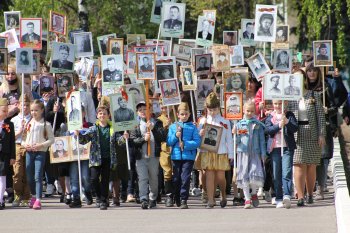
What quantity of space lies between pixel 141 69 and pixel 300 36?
2413 centimetres

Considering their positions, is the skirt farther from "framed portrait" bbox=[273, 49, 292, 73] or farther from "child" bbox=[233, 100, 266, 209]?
"framed portrait" bbox=[273, 49, 292, 73]

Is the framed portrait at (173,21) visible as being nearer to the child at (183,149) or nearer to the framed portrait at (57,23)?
the framed portrait at (57,23)

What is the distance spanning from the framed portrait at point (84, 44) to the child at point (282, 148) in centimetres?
571

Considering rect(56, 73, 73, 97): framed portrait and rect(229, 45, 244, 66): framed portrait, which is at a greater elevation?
rect(229, 45, 244, 66): framed portrait

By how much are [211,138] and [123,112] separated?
1.34 m

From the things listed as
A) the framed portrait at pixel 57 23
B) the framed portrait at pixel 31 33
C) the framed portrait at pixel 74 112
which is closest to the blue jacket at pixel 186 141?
the framed portrait at pixel 74 112

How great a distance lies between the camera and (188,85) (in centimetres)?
2227

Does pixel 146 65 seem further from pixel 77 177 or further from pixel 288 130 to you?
pixel 288 130

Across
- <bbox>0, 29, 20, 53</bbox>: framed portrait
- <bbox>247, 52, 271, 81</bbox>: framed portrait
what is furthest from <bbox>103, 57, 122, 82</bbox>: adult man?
<bbox>0, 29, 20, 53</bbox>: framed portrait

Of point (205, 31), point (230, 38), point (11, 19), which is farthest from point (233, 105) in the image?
point (11, 19)

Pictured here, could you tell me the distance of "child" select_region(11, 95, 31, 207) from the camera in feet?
67.1

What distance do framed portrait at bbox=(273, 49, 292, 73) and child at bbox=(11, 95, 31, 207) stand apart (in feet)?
13.9

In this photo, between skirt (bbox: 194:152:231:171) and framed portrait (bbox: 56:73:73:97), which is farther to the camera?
framed portrait (bbox: 56:73:73:97)
